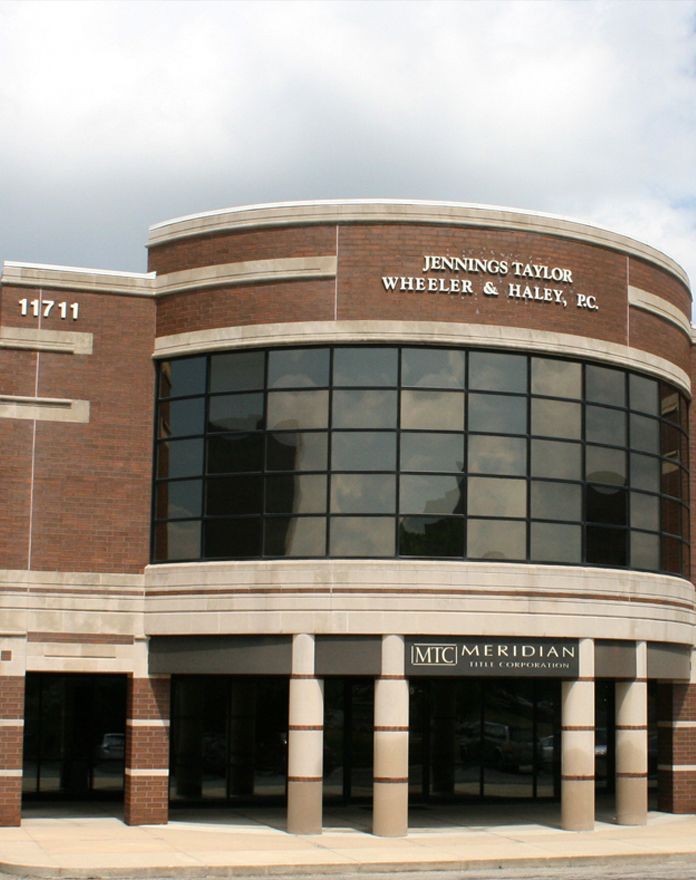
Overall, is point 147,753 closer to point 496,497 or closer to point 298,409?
point 298,409

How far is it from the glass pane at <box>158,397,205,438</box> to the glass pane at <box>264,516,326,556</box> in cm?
252

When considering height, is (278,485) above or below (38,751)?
above

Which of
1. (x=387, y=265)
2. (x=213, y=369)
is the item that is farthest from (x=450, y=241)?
(x=213, y=369)

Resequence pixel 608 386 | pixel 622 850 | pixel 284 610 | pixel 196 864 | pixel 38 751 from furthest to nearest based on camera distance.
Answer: pixel 38 751, pixel 608 386, pixel 284 610, pixel 622 850, pixel 196 864

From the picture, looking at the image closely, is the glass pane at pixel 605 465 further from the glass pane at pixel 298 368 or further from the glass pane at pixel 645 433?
the glass pane at pixel 298 368

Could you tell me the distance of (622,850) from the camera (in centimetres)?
2397

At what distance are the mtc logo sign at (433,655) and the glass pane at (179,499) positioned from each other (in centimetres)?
500

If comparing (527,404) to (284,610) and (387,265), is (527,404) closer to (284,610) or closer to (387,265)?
(387,265)

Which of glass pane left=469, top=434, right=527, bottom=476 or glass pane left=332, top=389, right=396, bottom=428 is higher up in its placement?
glass pane left=332, top=389, right=396, bottom=428

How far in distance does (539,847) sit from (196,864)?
6204mm

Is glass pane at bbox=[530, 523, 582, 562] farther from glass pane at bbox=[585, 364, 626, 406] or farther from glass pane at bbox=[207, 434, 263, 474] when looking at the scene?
glass pane at bbox=[207, 434, 263, 474]

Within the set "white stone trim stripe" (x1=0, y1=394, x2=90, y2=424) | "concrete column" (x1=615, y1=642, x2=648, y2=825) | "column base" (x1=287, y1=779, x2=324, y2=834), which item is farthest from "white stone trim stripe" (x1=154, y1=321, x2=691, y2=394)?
"column base" (x1=287, y1=779, x2=324, y2=834)

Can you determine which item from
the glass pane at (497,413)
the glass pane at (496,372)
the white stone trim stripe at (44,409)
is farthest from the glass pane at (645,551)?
the white stone trim stripe at (44,409)

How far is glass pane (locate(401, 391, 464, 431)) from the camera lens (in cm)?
2689
